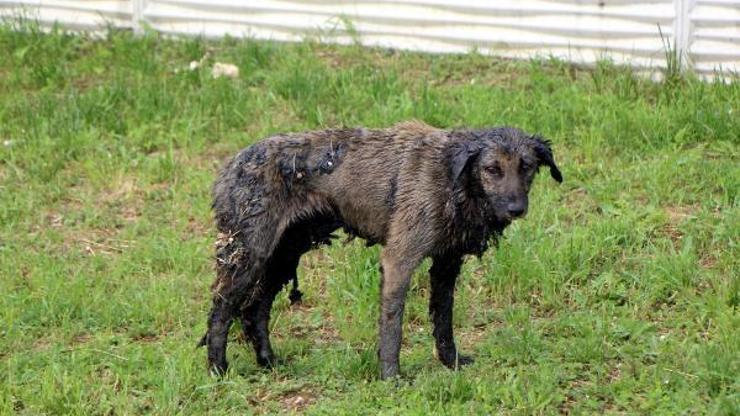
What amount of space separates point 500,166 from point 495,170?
0.04 metres

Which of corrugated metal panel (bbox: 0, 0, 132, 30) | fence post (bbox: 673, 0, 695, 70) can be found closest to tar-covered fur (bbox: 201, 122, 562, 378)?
fence post (bbox: 673, 0, 695, 70)

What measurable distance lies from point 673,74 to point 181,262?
4.28 m

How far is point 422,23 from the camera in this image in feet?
37.5

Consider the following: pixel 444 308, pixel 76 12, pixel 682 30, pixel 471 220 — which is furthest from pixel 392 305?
pixel 76 12

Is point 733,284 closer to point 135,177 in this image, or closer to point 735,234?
point 735,234

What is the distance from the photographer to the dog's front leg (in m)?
7.03

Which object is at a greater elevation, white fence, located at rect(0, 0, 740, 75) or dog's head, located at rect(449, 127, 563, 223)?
white fence, located at rect(0, 0, 740, 75)

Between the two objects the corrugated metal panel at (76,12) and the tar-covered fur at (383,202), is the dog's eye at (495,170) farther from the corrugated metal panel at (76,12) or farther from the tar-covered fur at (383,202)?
the corrugated metal panel at (76,12)

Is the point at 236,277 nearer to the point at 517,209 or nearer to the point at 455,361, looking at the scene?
the point at 455,361

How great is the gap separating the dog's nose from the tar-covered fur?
0.19ft

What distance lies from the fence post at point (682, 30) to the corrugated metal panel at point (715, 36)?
0.11ft

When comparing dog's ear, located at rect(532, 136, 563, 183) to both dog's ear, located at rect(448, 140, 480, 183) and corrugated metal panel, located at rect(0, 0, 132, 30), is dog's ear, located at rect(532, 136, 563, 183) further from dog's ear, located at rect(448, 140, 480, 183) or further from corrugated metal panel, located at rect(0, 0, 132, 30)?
corrugated metal panel, located at rect(0, 0, 132, 30)

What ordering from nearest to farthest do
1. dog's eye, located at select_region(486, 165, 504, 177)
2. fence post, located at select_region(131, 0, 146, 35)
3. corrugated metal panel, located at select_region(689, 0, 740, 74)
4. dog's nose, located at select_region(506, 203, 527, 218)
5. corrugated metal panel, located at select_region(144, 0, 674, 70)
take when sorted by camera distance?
dog's nose, located at select_region(506, 203, 527, 218) → dog's eye, located at select_region(486, 165, 504, 177) → corrugated metal panel, located at select_region(689, 0, 740, 74) → corrugated metal panel, located at select_region(144, 0, 674, 70) → fence post, located at select_region(131, 0, 146, 35)

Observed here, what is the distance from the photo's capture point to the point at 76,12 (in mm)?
12172
